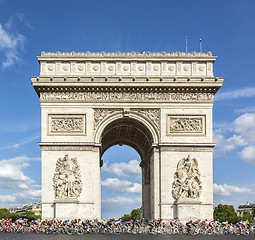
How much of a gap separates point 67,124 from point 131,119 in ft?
15.2

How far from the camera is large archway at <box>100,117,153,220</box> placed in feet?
107

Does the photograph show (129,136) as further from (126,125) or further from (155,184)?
(155,184)

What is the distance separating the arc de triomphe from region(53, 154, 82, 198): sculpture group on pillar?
7 cm

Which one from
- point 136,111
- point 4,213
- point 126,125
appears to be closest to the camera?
point 136,111

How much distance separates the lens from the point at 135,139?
37.5m

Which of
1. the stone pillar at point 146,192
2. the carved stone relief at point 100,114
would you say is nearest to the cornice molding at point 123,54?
the carved stone relief at point 100,114

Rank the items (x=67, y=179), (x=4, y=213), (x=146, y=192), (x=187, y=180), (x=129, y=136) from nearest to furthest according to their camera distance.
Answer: (x=67, y=179), (x=187, y=180), (x=129, y=136), (x=146, y=192), (x=4, y=213)

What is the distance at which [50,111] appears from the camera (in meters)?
31.2

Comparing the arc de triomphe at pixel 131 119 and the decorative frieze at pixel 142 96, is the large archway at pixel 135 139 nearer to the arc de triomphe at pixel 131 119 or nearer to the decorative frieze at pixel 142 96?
the arc de triomphe at pixel 131 119

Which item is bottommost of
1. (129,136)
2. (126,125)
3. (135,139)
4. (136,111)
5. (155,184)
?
(155,184)

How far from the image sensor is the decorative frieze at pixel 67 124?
31.1 meters

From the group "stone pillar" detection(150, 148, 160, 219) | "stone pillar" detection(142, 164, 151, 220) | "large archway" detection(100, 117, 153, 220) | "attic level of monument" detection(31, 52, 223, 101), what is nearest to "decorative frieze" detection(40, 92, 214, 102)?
"attic level of monument" detection(31, 52, 223, 101)

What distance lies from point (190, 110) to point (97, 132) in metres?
6.90

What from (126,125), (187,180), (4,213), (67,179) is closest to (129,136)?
(126,125)
